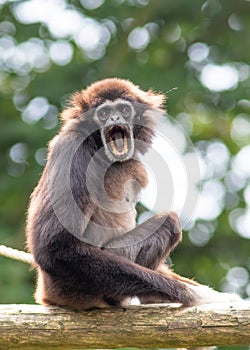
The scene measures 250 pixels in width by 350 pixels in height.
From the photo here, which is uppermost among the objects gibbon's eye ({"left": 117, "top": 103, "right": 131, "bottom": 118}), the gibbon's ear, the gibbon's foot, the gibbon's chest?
the gibbon's ear

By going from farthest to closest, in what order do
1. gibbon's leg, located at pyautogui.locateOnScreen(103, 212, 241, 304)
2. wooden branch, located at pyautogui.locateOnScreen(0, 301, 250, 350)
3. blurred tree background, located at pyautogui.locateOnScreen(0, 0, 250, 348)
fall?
1. blurred tree background, located at pyautogui.locateOnScreen(0, 0, 250, 348)
2. gibbon's leg, located at pyautogui.locateOnScreen(103, 212, 241, 304)
3. wooden branch, located at pyautogui.locateOnScreen(0, 301, 250, 350)

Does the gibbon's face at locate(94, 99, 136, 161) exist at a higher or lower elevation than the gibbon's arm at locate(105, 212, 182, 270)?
higher

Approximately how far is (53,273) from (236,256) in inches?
518

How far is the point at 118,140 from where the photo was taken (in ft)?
32.6

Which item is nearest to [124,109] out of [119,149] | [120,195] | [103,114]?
[103,114]

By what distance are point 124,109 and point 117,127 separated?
24 centimetres

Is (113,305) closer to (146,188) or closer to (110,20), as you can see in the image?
(146,188)

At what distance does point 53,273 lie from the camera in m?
8.66

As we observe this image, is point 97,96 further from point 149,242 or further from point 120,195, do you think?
point 149,242

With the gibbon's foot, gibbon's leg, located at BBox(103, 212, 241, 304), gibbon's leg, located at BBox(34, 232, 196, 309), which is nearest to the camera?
A: gibbon's leg, located at BBox(34, 232, 196, 309)

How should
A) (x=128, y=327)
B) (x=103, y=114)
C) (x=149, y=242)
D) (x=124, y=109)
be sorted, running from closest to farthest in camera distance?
(x=128, y=327) → (x=149, y=242) → (x=103, y=114) → (x=124, y=109)

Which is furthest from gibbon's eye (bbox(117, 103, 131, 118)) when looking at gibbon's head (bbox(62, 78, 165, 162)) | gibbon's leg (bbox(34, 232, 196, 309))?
gibbon's leg (bbox(34, 232, 196, 309))

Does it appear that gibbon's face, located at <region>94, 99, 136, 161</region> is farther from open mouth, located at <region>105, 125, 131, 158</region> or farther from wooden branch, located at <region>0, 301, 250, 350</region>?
wooden branch, located at <region>0, 301, 250, 350</region>

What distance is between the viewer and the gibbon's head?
9.84 meters
